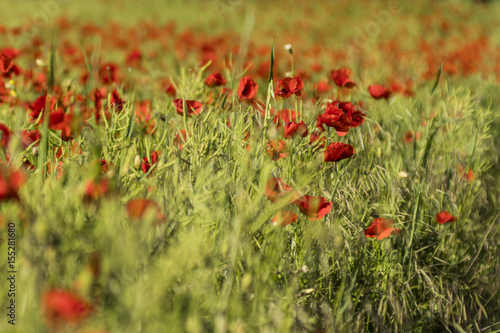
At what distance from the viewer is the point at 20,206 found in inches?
34.0

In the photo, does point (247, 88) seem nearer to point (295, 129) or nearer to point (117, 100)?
point (295, 129)

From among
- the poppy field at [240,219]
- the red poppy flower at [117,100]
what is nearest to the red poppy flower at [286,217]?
the poppy field at [240,219]

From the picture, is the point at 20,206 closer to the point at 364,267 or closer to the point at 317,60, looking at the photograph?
the point at 364,267

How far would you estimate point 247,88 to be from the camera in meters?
1.47

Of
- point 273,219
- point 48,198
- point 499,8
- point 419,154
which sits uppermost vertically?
point 48,198

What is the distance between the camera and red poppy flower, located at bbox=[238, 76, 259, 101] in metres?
1.44

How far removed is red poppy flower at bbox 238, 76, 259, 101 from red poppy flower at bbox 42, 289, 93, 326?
3.03 ft

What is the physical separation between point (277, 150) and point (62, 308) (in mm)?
721

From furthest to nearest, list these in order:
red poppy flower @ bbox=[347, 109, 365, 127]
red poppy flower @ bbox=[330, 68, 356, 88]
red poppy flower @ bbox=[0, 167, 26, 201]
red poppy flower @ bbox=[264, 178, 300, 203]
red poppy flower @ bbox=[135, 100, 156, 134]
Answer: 1. red poppy flower @ bbox=[135, 100, 156, 134]
2. red poppy flower @ bbox=[330, 68, 356, 88]
3. red poppy flower @ bbox=[347, 109, 365, 127]
4. red poppy flower @ bbox=[264, 178, 300, 203]
5. red poppy flower @ bbox=[0, 167, 26, 201]

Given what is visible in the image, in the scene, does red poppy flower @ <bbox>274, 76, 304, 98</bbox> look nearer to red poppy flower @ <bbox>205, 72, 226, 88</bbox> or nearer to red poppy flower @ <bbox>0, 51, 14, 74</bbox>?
red poppy flower @ <bbox>205, 72, 226, 88</bbox>

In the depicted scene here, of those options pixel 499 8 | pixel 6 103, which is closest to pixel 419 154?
pixel 6 103

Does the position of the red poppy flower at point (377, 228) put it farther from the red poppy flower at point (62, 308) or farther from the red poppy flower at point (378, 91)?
the red poppy flower at point (62, 308)

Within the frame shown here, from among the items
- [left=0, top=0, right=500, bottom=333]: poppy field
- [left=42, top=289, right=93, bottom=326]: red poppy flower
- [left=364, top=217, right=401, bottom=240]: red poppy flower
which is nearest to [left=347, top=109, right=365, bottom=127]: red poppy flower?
[left=0, top=0, right=500, bottom=333]: poppy field

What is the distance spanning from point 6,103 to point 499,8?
12.9m
